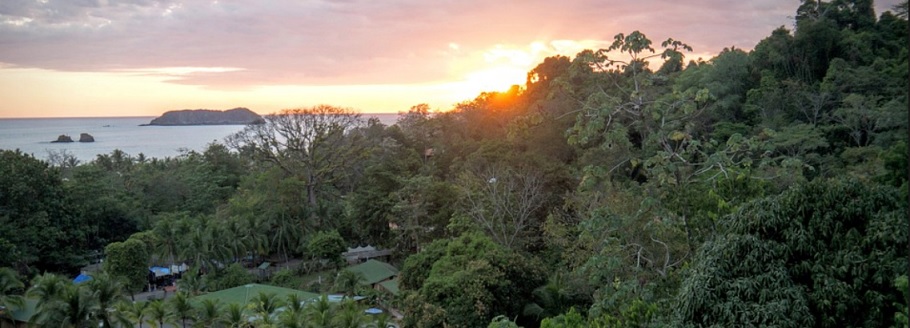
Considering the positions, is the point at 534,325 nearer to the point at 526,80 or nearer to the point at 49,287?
the point at 49,287

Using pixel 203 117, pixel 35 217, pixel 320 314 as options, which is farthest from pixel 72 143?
pixel 320 314

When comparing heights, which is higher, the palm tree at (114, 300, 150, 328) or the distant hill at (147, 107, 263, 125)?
the distant hill at (147, 107, 263, 125)

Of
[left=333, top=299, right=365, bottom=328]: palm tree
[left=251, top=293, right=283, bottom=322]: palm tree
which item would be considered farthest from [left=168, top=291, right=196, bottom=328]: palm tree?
[left=333, top=299, right=365, bottom=328]: palm tree

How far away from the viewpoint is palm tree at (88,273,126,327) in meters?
10.9

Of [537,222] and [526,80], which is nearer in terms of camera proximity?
[537,222]

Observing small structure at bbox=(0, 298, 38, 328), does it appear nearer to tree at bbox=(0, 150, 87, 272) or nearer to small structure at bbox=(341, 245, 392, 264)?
tree at bbox=(0, 150, 87, 272)

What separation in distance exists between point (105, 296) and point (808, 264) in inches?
461

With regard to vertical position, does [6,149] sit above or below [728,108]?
below

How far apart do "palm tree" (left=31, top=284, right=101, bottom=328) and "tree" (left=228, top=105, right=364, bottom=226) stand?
9.51 m

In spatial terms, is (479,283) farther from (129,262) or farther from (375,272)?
(129,262)

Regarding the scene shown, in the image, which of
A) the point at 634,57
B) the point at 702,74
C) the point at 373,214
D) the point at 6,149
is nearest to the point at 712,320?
the point at 634,57

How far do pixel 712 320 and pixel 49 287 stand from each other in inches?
460

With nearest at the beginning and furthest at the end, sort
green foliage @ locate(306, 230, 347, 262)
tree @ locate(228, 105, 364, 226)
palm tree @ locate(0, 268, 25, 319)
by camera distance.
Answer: palm tree @ locate(0, 268, 25, 319) < green foliage @ locate(306, 230, 347, 262) < tree @ locate(228, 105, 364, 226)

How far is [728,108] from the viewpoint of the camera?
17.6 m
